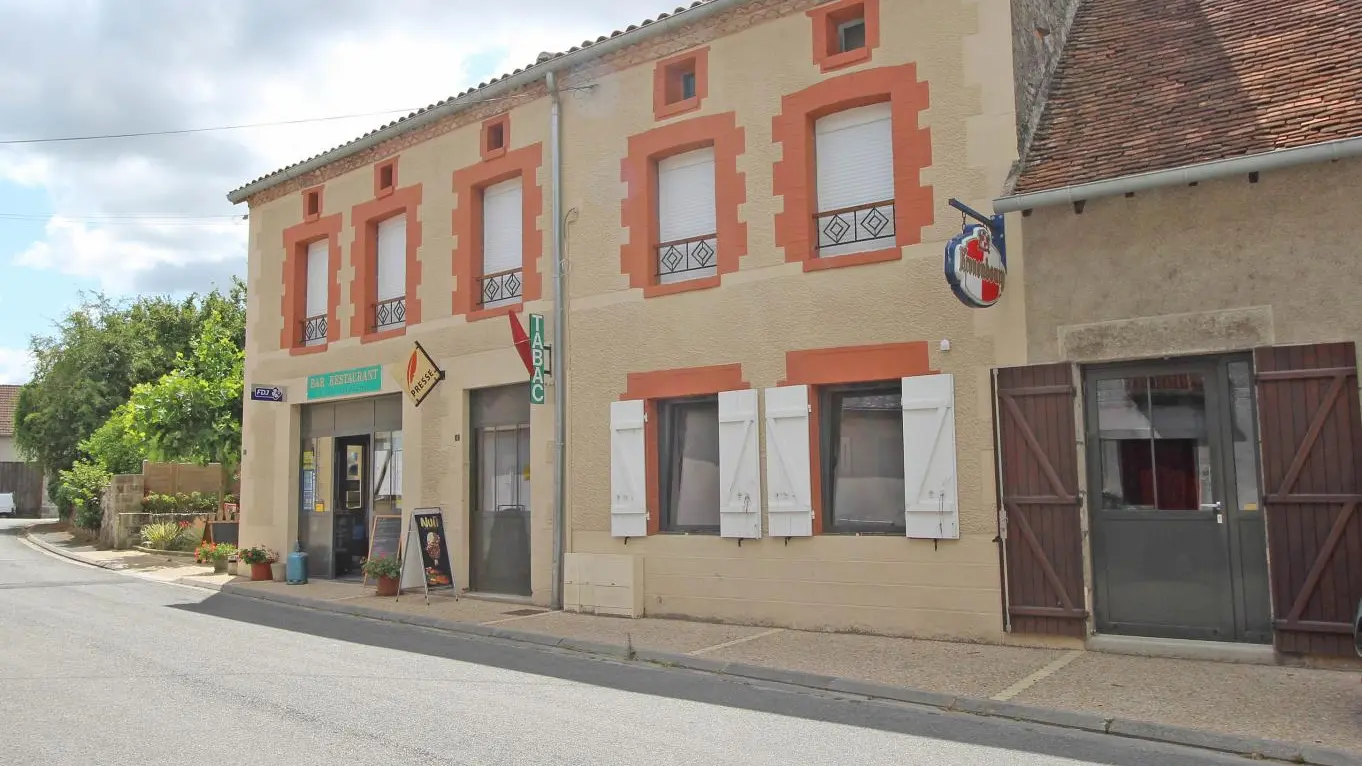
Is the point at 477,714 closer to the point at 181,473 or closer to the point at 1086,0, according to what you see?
the point at 1086,0

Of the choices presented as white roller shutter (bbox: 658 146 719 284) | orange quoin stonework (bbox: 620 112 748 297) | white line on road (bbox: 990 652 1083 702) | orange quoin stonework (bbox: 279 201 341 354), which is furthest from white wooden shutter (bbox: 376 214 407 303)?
white line on road (bbox: 990 652 1083 702)

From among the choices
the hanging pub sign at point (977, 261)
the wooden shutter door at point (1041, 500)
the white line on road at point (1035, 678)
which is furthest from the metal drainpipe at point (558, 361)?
the white line on road at point (1035, 678)

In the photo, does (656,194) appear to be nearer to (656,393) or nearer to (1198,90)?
(656,393)

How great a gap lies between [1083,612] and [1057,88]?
5066mm

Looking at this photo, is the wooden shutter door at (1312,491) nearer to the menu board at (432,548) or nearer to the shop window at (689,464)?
the shop window at (689,464)

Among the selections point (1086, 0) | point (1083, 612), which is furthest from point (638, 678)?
point (1086, 0)

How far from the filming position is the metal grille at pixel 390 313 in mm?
14836

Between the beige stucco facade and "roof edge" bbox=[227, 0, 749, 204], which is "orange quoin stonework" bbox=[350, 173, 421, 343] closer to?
the beige stucco facade

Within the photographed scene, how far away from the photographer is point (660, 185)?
11938 mm

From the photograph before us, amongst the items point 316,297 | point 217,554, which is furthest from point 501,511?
point 217,554

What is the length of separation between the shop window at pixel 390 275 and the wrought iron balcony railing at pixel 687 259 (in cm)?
473

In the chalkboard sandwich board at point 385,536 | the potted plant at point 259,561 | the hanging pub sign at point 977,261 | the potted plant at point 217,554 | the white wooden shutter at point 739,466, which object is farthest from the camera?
the potted plant at point 217,554

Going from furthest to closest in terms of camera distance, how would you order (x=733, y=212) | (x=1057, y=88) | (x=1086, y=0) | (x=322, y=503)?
(x=322, y=503) < (x=1086, y=0) < (x=733, y=212) < (x=1057, y=88)

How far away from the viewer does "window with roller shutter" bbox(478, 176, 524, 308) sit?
1339 cm
